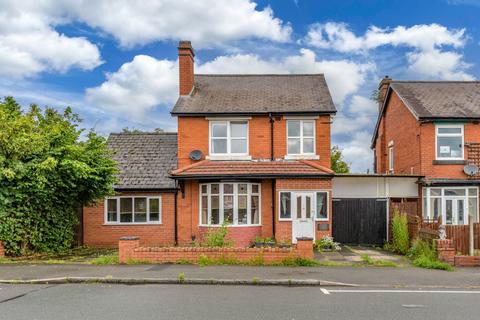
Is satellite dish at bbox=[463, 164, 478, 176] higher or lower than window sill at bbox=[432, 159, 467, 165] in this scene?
lower

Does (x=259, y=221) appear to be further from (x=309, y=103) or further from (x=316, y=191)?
(x=309, y=103)

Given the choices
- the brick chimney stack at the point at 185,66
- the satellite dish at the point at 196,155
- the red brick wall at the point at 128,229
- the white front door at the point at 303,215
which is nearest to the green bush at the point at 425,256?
the white front door at the point at 303,215

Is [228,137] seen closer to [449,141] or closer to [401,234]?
[401,234]

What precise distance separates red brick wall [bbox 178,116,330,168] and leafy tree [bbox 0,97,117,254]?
Result: 430 centimetres

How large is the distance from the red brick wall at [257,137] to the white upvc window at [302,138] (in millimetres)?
191

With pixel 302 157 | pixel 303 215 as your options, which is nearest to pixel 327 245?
pixel 303 215

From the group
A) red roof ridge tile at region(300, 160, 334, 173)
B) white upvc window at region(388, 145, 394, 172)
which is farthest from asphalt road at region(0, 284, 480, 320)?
white upvc window at region(388, 145, 394, 172)

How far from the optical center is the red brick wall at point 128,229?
2112 cm

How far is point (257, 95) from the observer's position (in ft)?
75.4

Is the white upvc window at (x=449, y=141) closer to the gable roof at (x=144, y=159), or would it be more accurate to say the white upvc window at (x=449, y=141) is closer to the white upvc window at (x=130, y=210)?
the gable roof at (x=144, y=159)

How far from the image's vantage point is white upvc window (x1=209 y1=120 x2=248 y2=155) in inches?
841

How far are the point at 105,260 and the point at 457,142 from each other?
1655 cm

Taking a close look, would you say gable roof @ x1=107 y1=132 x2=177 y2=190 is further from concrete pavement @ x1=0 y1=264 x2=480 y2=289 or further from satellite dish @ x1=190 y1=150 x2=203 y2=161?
concrete pavement @ x1=0 y1=264 x2=480 y2=289

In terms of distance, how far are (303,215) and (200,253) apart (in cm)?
681
